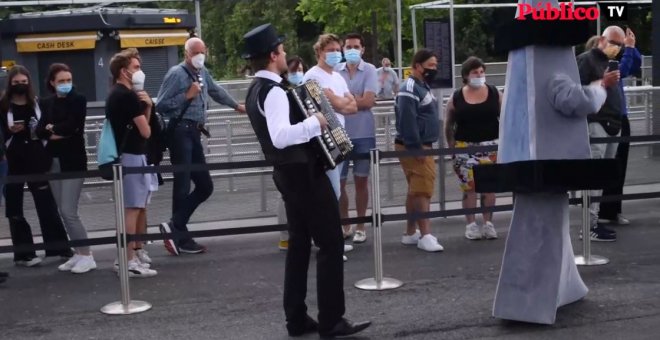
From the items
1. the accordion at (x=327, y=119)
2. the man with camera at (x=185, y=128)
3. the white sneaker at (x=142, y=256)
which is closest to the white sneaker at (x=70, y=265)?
the white sneaker at (x=142, y=256)

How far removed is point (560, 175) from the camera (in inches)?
264

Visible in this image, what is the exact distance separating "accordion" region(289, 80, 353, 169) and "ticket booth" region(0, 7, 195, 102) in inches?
482

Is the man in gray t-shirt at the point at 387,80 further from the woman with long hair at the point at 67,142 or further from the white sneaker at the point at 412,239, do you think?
the woman with long hair at the point at 67,142

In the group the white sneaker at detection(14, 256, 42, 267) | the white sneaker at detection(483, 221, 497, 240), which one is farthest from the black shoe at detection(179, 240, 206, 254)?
the white sneaker at detection(483, 221, 497, 240)

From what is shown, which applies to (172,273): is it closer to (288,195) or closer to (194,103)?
(194,103)

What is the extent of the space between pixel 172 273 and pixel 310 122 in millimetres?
3361

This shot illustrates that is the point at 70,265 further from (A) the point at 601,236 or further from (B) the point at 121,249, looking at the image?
(A) the point at 601,236

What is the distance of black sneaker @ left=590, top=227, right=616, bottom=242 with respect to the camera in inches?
392

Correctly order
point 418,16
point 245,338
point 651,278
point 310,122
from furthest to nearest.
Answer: point 418,16 < point 651,278 < point 245,338 < point 310,122

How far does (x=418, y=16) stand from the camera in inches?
1232

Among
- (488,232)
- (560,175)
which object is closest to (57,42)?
(488,232)

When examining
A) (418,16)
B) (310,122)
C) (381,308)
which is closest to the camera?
(310,122)

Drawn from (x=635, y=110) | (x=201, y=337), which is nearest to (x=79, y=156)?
(x=201, y=337)

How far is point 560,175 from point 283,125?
1.89m
